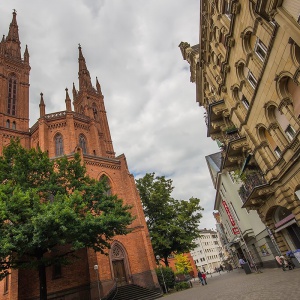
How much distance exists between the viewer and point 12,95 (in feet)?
126

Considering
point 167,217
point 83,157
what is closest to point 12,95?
point 83,157

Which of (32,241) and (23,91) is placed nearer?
(32,241)

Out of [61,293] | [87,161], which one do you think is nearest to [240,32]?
[87,161]

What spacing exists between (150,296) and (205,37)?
22378 millimetres

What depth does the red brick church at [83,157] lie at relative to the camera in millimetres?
20516

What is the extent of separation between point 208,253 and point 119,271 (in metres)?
88.6

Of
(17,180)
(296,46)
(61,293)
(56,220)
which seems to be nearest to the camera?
(296,46)

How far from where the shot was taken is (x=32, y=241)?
13.5m

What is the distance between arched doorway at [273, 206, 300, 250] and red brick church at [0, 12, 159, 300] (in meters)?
14.2

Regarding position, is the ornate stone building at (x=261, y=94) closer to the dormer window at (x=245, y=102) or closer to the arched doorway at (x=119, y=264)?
the dormer window at (x=245, y=102)

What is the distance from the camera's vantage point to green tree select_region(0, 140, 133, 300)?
45.2 feet

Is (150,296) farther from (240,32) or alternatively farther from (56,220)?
(240,32)

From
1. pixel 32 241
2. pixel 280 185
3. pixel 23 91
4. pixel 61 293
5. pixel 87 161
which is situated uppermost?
pixel 23 91

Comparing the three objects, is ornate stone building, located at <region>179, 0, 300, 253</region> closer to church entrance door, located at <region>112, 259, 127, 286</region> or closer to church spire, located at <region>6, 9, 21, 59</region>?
church entrance door, located at <region>112, 259, 127, 286</region>
